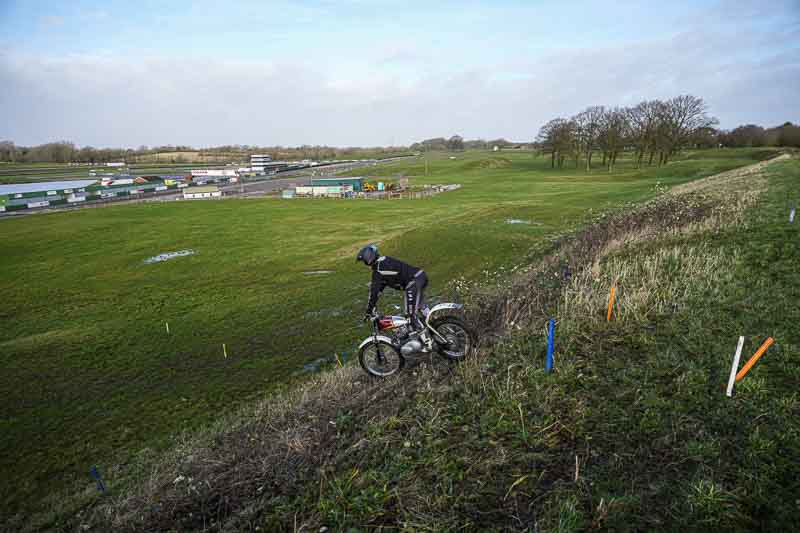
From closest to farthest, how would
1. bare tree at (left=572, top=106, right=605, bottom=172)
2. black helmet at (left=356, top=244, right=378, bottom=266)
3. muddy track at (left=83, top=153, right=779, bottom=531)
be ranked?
muddy track at (left=83, top=153, right=779, bottom=531) < black helmet at (left=356, top=244, right=378, bottom=266) < bare tree at (left=572, top=106, right=605, bottom=172)

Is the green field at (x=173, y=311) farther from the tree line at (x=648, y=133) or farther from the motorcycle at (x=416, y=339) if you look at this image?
the tree line at (x=648, y=133)

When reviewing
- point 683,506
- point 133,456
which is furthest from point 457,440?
point 133,456

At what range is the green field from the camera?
12156 mm

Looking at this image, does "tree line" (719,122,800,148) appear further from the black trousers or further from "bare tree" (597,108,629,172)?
the black trousers

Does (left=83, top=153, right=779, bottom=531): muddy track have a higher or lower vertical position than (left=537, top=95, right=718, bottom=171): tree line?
lower

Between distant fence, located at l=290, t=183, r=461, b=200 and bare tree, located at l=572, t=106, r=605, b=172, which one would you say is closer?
distant fence, located at l=290, t=183, r=461, b=200

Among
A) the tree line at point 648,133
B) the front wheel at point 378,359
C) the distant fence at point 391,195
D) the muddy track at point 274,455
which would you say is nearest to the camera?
the muddy track at point 274,455

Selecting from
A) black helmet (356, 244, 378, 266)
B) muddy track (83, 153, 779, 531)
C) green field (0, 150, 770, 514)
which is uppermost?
black helmet (356, 244, 378, 266)

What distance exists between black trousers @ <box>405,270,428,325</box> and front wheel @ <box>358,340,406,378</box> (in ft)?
3.50

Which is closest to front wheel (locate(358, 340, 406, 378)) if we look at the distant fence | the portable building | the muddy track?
the muddy track

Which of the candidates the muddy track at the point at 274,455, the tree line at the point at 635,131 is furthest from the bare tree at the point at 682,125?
the muddy track at the point at 274,455

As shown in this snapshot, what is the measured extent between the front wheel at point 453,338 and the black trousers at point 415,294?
530mm

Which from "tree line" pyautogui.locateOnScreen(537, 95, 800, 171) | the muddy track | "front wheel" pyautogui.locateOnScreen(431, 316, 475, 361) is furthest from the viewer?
"tree line" pyautogui.locateOnScreen(537, 95, 800, 171)

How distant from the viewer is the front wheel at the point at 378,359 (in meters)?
9.16
